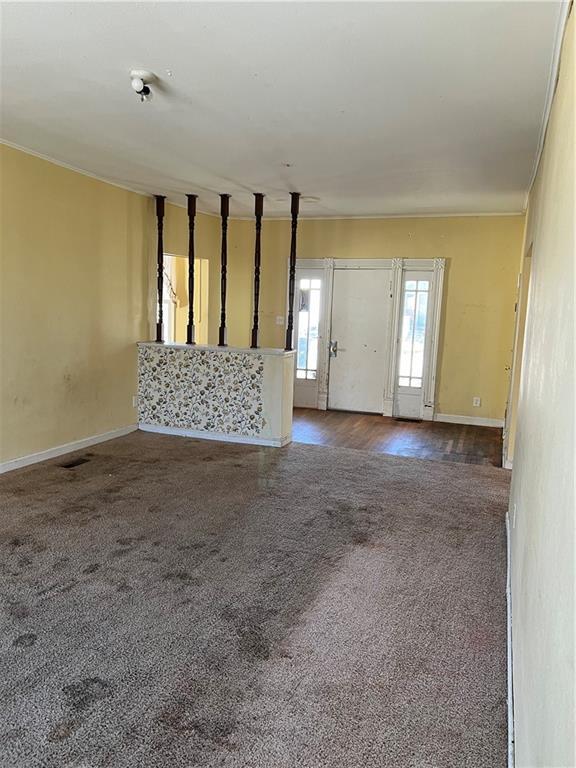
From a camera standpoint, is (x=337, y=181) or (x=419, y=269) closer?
(x=337, y=181)

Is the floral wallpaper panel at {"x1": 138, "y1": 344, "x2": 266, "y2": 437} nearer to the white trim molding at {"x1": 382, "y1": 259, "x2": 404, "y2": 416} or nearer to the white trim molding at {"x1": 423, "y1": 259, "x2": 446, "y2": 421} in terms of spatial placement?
the white trim molding at {"x1": 382, "y1": 259, "x2": 404, "y2": 416}

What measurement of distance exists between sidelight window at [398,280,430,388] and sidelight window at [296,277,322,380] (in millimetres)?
1207

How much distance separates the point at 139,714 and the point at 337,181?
450cm

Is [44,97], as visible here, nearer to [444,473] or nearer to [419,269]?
[444,473]

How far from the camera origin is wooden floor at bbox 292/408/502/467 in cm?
561

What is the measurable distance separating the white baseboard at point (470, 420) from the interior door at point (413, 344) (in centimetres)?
28

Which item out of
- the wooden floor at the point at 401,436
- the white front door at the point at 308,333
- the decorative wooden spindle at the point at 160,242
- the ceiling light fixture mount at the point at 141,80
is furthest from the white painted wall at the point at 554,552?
the white front door at the point at 308,333

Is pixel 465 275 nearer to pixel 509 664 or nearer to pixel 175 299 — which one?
pixel 175 299

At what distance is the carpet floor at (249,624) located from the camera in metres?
1.82

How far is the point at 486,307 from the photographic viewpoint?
6.81 metres

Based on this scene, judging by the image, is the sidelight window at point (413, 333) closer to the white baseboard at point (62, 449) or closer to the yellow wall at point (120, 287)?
the yellow wall at point (120, 287)

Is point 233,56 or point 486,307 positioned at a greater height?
point 233,56

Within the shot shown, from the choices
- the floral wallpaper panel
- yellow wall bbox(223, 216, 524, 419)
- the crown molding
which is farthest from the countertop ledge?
yellow wall bbox(223, 216, 524, 419)

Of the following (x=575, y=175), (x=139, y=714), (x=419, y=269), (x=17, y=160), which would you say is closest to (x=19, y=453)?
(x=17, y=160)
